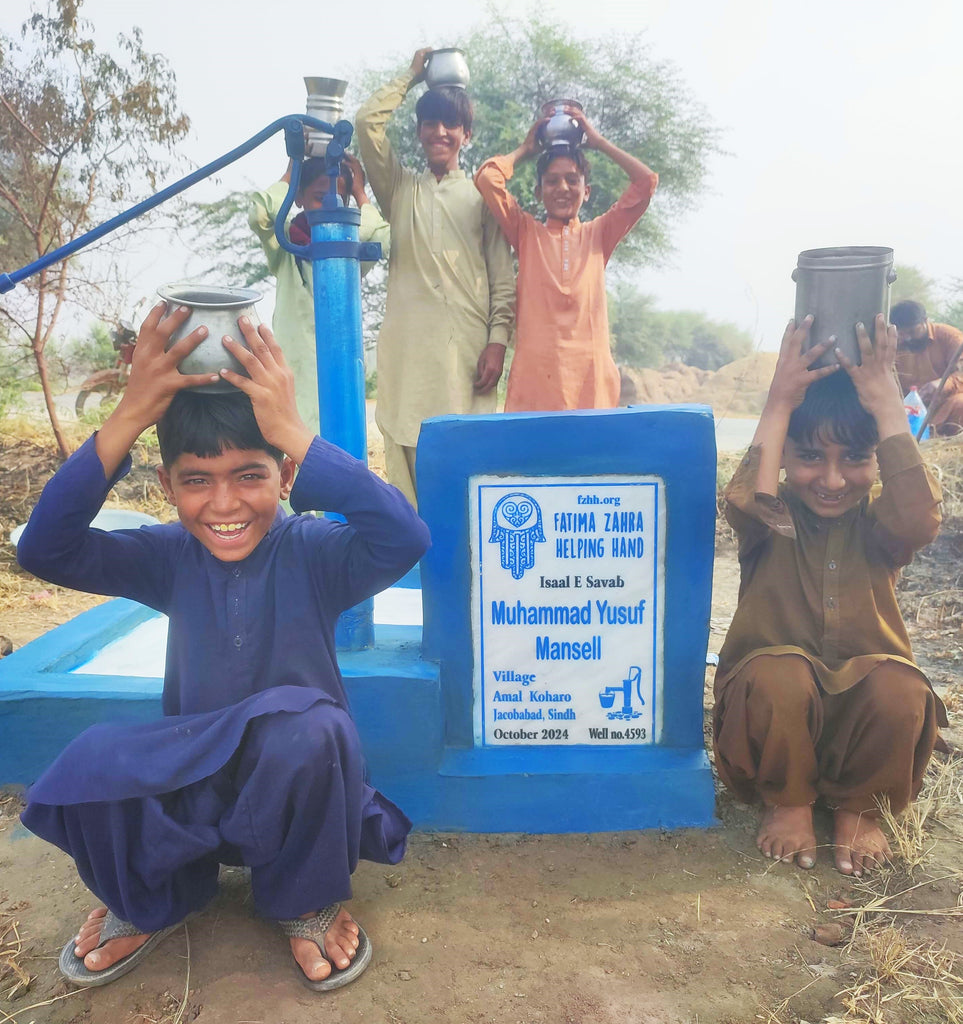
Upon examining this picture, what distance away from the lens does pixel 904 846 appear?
2170mm

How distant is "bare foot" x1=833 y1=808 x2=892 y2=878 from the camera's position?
2.15m

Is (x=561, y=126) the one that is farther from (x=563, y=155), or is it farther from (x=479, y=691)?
(x=479, y=691)

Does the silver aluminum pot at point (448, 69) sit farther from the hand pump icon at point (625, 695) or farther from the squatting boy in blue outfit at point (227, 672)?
the hand pump icon at point (625, 695)

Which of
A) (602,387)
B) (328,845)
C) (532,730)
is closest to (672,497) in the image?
(532,730)

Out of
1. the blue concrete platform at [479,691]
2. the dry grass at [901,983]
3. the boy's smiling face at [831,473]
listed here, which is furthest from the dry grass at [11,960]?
the boy's smiling face at [831,473]

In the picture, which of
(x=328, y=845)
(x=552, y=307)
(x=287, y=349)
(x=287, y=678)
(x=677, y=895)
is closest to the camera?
(x=328, y=845)

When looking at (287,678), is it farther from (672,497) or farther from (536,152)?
(536,152)

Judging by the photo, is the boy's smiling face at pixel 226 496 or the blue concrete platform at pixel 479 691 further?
the blue concrete platform at pixel 479 691

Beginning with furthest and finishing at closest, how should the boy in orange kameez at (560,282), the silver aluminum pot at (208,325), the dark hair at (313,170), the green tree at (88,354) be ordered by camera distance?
the green tree at (88,354), the boy in orange kameez at (560,282), the dark hair at (313,170), the silver aluminum pot at (208,325)

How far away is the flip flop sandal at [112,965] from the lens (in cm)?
178

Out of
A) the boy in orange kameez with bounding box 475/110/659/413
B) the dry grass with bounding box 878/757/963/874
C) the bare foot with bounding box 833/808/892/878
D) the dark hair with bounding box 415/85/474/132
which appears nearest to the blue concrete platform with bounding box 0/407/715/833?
the bare foot with bounding box 833/808/892/878

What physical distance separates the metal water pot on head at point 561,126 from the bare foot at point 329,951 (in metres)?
2.90

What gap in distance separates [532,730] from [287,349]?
91.4 inches

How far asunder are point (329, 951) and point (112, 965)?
0.45m
